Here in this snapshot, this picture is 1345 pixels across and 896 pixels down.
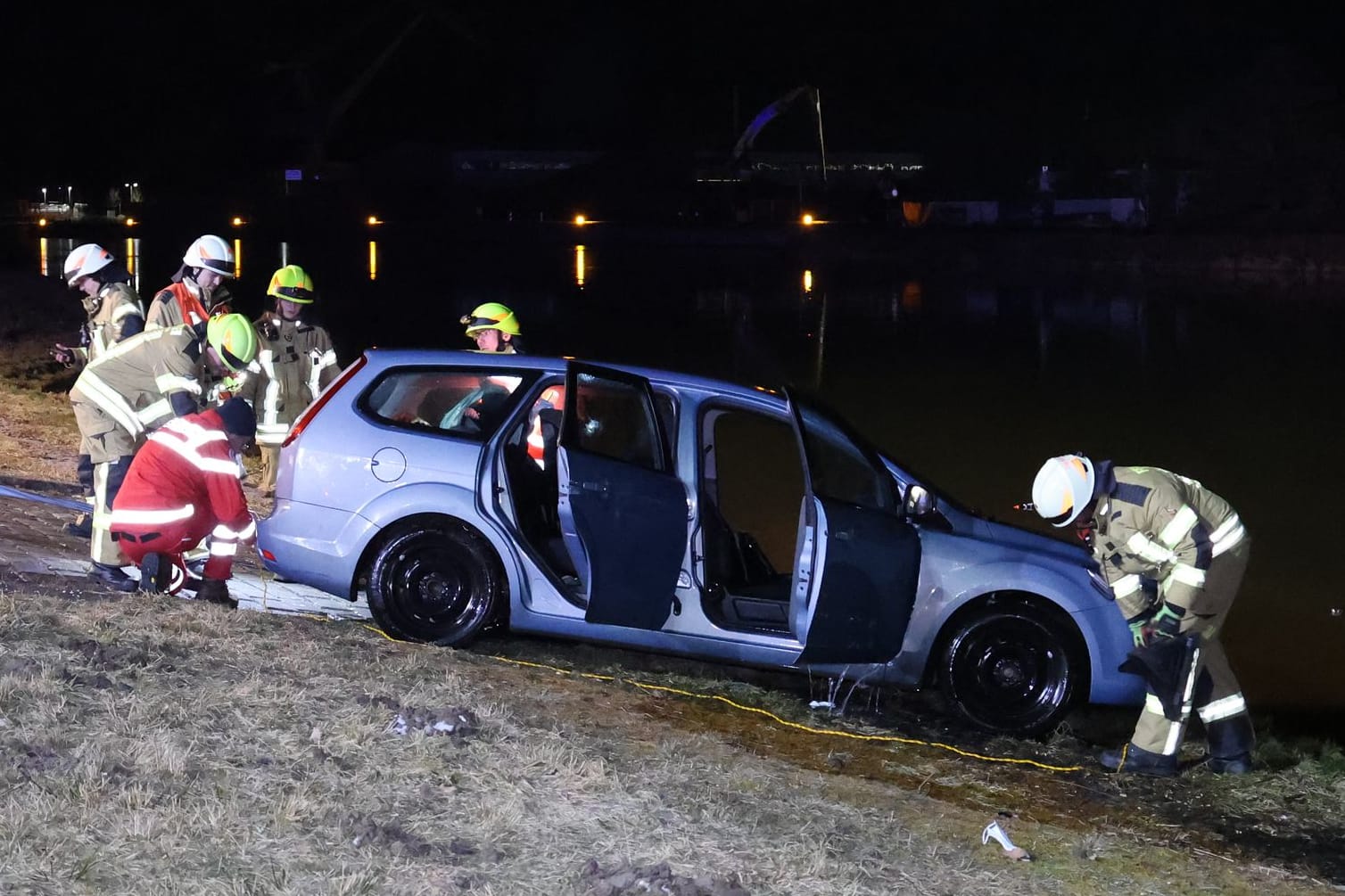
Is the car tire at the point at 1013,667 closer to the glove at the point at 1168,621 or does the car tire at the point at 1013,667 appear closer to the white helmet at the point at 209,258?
the glove at the point at 1168,621

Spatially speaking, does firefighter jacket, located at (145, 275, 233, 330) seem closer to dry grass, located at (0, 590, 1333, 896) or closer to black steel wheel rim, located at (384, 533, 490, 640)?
black steel wheel rim, located at (384, 533, 490, 640)

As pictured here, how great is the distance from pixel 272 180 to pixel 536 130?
52.8 feet

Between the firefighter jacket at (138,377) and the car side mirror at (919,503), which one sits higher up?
the firefighter jacket at (138,377)

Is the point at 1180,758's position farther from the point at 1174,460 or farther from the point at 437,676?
the point at 1174,460

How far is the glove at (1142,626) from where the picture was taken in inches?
253

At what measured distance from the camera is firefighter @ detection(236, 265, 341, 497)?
10344 millimetres

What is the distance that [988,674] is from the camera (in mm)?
7102

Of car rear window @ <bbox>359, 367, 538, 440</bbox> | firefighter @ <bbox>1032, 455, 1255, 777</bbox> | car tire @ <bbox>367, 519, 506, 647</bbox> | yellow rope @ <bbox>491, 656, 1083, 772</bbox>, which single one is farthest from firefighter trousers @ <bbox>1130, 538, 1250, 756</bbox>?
car rear window @ <bbox>359, 367, 538, 440</bbox>

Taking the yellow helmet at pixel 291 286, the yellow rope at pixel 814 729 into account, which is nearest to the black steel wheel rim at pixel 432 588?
the yellow rope at pixel 814 729

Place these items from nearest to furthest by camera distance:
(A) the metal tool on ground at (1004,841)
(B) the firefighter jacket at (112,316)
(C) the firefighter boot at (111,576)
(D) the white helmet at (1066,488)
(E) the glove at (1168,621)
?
1. (A) the metal tool on ground at (1004,841)
2. (D) the white helmet at (1066,488)
3. (E) the glove at (1168,621)
4. (C) the firefighter boot at (111,576)
5. (B) the firefighter jacket at (112,316)

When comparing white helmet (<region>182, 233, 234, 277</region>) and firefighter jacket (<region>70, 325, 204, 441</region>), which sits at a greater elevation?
white helmet (<region>182, 233, 234, 277</region>)

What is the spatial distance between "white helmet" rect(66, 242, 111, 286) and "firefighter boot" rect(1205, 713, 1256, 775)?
21.1ft

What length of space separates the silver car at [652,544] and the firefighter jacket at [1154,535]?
1.73 feet

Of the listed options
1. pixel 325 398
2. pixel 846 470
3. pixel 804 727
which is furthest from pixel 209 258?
pixel 804 727
